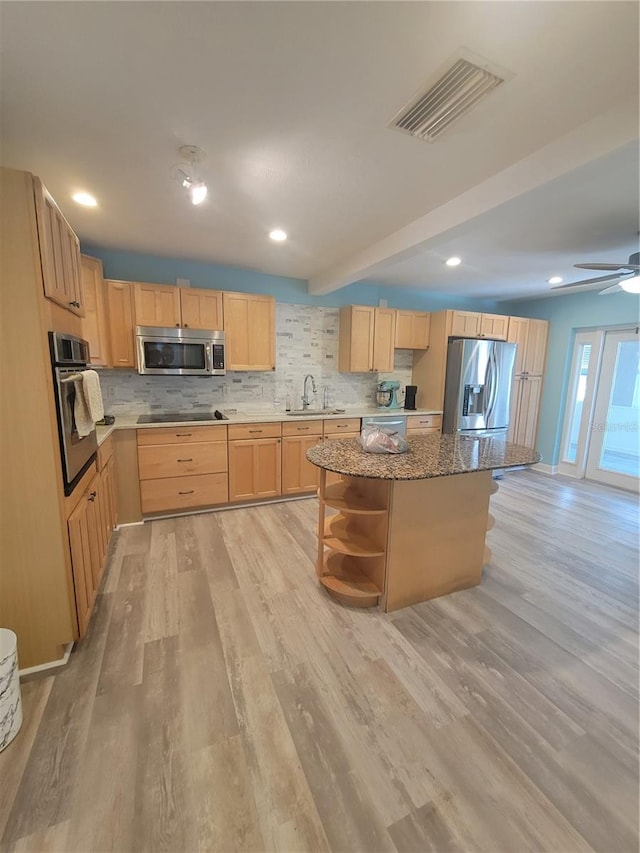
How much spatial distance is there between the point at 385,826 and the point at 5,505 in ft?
6.24

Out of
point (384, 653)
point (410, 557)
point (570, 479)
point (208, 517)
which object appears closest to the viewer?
point (384, 653)

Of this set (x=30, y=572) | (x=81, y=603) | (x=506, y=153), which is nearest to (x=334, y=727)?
(x=81, y=603)

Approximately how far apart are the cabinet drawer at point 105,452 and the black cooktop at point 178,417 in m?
0.40

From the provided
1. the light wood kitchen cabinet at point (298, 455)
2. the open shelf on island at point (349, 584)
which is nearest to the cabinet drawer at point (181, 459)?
the light wood kitchen cabinet at point (298, 455)

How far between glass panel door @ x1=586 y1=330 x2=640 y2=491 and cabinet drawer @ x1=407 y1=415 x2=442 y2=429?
2256 mm

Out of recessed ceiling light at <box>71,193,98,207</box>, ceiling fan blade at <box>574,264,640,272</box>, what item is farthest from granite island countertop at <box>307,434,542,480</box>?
recessed ceiling light at <box>71,193,98,207</box>

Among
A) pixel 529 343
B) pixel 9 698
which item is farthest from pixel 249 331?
pixel 529 343

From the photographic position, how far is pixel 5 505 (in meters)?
1.52

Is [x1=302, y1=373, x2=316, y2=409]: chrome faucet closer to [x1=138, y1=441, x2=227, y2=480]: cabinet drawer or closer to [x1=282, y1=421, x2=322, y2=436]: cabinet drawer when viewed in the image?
[x1=282, y1=421, x2=322, y2=436]: cabinet drawer

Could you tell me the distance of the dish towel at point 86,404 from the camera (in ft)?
5.98

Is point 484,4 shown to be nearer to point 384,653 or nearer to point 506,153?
point 506,153

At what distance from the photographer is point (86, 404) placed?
1875mm

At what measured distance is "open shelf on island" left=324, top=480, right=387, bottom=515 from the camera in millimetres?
2088

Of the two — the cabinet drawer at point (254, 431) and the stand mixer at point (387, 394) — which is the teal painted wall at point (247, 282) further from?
the cabinet drawer at point (254, 431)
